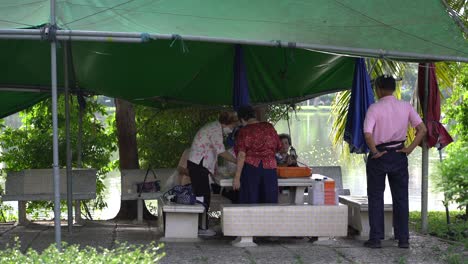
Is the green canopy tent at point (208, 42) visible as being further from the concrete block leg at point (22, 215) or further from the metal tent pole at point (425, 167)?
the concrete block leg at point (22, 215)

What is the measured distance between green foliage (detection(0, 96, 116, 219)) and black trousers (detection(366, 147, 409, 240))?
488 cm

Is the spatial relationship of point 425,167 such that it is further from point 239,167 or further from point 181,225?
point 181,225

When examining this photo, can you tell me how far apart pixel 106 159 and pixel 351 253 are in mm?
5492

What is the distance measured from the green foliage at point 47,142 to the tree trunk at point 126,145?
1.57 feet

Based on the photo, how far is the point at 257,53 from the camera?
1008 centimetres

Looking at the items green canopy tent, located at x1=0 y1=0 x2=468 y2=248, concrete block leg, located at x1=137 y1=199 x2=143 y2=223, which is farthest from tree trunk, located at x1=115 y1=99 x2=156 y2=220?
green canopy tent, located at x1=0 y1=0 x2=468 y2=248

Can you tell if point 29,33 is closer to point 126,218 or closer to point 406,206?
point 406,206

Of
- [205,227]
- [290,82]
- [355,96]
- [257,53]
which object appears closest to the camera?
[355,96]

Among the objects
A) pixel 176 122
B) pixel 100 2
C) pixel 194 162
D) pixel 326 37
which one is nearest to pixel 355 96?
pixel 326 37

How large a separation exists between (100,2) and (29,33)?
1.06 meters

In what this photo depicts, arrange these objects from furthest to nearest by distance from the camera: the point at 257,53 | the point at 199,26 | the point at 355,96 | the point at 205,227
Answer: the point at 257,53 → the point at 205,227 → the point at 355,96 → the point at 199,26

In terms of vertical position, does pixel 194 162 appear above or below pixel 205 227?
above

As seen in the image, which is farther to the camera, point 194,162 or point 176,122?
point 176,122

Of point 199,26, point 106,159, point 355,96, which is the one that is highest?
point 199,26
